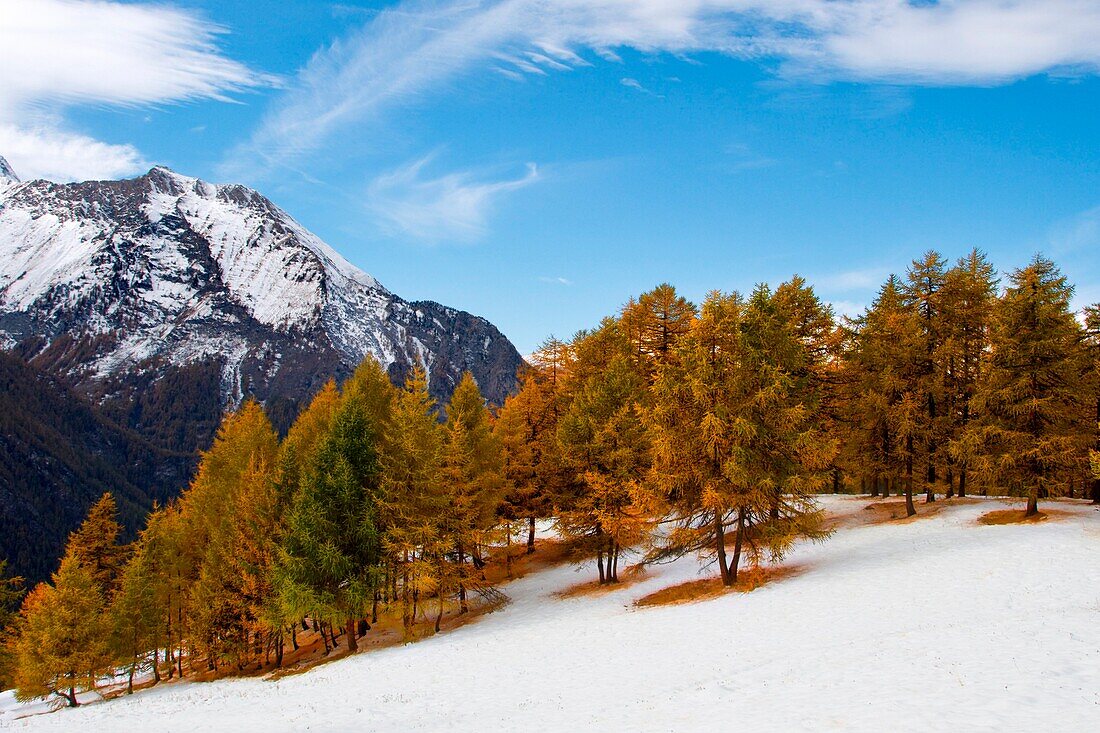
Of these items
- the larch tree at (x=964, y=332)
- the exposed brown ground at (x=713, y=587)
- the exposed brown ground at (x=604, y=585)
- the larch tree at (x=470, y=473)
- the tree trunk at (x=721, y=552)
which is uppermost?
the larch tree at (x=964, y=332)

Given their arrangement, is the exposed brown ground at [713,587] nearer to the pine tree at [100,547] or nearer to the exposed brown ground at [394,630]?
the exposed brown ground at [394,630]

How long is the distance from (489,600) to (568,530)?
6.04m

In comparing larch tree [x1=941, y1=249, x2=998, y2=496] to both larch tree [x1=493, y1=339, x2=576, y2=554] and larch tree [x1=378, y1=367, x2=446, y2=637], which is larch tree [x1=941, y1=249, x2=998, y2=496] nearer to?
larch tree [x1=493, y1=339, x2=576, y2=554]

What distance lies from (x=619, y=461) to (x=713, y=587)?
21.7 ft

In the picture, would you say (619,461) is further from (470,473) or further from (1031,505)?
(1031,505)

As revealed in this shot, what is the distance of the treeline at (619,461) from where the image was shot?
77.3 feet

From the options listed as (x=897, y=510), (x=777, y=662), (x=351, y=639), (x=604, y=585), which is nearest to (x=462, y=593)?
(x=351, y=639)

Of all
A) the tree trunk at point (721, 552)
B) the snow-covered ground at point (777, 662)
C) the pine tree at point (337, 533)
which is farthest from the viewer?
the pine tree at point (337, 533)

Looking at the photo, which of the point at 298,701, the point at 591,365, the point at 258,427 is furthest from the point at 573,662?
the point at 258,427

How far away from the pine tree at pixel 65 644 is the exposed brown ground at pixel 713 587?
27.1 metres

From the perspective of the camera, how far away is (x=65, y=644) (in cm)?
2873

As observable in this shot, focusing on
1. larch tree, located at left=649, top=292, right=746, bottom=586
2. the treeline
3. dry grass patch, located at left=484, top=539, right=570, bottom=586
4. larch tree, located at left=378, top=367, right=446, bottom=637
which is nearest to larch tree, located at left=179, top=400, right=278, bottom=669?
the treeline

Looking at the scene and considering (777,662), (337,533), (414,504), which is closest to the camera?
(777,662)

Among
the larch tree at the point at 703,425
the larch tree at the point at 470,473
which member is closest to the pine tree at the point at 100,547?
the larch tree at the point at 470,473
